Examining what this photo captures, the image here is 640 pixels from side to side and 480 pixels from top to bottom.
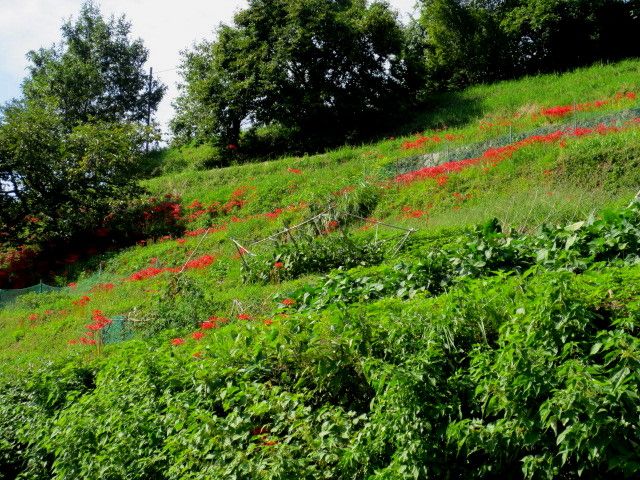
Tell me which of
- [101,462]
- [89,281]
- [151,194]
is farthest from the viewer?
[151,194]

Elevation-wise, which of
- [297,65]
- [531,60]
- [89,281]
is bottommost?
[89,281]

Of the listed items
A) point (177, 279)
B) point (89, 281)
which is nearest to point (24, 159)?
point (89, 281)

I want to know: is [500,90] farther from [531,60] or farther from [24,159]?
[24,159]

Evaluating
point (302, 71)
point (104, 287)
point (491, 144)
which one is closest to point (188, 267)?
point (104, 287)

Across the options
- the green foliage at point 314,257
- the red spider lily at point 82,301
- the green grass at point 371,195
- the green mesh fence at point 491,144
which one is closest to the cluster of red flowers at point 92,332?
the green grass at point 371,195

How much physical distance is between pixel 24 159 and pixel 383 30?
50.2ft

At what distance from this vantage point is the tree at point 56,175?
24375 millimetres

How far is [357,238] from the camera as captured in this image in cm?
1317

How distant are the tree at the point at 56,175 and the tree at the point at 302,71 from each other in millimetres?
5945

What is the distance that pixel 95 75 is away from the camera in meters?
40.9

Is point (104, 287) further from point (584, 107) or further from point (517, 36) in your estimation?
point (517, 36)

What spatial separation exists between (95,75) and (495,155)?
29.4 metres

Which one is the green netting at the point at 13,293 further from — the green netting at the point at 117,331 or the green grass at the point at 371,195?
the green netting at the point at 117,331

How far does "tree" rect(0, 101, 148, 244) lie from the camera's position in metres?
24.4
